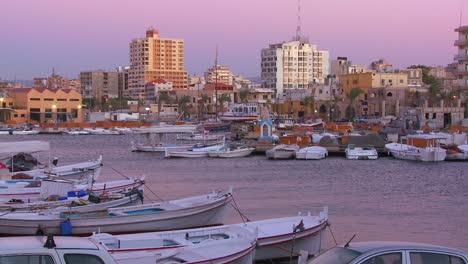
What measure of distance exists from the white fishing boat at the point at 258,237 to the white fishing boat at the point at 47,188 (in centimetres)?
762

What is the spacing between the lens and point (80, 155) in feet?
213

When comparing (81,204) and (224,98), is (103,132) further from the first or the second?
(81,204)

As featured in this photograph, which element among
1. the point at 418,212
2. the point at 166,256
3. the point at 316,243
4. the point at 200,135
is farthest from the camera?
the point at 200,135

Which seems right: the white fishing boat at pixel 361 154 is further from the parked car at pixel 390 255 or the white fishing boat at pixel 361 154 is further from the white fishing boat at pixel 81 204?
the parked car at pixel 390 255

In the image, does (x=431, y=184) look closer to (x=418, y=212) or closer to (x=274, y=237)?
(x=418, y=212)

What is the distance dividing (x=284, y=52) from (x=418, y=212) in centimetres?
16815

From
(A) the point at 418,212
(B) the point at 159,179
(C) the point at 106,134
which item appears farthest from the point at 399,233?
(C) the point at 106,134

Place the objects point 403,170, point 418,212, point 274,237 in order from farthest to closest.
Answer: point 403,170 < point 418,212 < point 274,237

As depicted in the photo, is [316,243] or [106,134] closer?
[316,243]

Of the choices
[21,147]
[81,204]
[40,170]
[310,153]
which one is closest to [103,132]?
[310,153]

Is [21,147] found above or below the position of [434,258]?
below

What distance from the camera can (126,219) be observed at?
16188 mm

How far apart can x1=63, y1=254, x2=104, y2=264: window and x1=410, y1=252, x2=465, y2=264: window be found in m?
3.29

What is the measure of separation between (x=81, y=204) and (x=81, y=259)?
11.6 m
